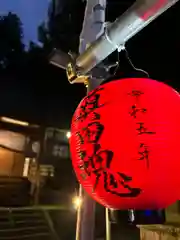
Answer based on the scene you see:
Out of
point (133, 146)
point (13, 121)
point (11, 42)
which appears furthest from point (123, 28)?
point (13, 121)

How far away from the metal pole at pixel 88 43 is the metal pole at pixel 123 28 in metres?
0.16

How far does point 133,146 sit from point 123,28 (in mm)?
702

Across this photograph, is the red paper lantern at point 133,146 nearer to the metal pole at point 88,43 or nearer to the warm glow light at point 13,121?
the metal pole at point 88,43

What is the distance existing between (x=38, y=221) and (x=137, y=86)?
5.44m

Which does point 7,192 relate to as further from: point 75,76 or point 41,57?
point 75,76

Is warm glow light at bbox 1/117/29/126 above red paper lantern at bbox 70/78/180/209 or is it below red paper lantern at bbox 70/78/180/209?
above

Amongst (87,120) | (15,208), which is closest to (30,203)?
(15,208)

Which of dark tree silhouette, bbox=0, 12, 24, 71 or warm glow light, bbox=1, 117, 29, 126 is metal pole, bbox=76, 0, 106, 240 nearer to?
dark tree silhouette, bbox=0, 12, 24, 71

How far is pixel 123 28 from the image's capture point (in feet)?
4.36

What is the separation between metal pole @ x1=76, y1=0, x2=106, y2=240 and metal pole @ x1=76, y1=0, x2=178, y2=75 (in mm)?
158

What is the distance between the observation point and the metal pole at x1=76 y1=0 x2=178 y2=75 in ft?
3.91

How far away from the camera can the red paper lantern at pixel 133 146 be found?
3.00 ft

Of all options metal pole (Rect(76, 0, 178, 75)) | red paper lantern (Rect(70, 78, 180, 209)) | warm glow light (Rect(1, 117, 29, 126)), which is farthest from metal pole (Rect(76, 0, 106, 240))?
warm glow light (Rect(1, 117, 29, 126))

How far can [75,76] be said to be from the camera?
1803 mm
